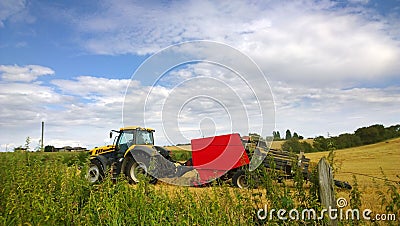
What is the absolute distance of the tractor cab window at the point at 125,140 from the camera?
518 inches

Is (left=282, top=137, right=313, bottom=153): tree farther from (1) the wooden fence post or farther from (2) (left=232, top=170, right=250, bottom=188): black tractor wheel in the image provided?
(1) the wooden fence post

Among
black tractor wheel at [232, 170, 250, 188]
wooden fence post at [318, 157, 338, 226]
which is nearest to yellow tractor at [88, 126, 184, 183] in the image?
black tractor wheel at [232, 170, 250, 188]

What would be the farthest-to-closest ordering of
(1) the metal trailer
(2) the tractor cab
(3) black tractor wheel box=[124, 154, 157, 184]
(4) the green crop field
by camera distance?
1. (2) the tractor cab
2. (3) black tractor wheel box=[124, 154, 157, 184]
3. (1) the metal trailer
4. (4) the green crop field

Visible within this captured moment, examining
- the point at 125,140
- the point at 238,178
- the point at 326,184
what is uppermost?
the point at 125,140

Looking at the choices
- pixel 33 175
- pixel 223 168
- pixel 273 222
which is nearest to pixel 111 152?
pixel 223 168

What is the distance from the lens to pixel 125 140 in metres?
13.2

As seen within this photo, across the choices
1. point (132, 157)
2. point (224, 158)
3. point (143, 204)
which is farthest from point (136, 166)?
point (143, 204)

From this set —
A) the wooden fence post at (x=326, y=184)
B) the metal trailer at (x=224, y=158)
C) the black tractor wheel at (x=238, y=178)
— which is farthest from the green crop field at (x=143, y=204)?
the black tractor wheel at (x=238, y=178)

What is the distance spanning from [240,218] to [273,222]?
531 mm

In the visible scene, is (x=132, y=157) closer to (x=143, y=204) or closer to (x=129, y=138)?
(x=129, y=138)

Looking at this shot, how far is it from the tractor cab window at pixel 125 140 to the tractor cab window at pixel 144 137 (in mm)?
231

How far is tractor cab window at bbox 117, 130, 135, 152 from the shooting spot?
43.2ft

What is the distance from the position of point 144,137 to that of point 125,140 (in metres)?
0.73

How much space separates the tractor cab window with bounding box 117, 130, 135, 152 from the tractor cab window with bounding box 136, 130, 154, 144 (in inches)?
9.1
